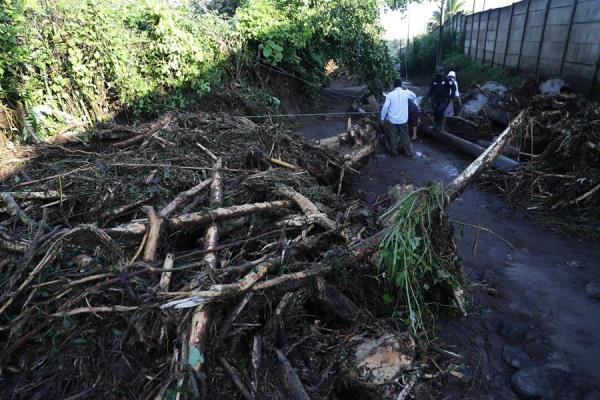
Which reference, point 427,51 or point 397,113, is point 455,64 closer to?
point 427,51

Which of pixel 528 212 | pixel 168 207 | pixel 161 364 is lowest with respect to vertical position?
pixel 528 212

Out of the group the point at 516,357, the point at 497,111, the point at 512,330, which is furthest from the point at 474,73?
the point at 516,357

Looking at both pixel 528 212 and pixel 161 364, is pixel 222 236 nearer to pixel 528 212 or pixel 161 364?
pixel 161 364

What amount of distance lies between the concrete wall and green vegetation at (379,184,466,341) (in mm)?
8498

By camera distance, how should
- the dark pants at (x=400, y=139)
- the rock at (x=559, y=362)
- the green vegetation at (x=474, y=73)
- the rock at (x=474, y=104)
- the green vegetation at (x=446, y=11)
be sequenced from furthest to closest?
the green vegetation at (x=446, y=11), the green vegetation at (x=474, y=73), the rock at (x=474, y=104), the dark pants at (x=400, y=139), the rock at (x=559, y=362)

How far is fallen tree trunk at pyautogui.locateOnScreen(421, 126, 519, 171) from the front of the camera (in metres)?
7.08

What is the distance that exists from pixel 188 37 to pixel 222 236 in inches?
237

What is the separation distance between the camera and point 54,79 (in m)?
Answer: 6.16

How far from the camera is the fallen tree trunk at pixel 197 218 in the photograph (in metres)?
2.96

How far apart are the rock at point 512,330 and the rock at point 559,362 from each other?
26 cm

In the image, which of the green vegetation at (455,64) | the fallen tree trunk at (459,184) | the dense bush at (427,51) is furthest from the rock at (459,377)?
the dense bush at (427,51)

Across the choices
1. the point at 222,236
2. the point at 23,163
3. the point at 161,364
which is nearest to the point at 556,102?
the point at 222,236

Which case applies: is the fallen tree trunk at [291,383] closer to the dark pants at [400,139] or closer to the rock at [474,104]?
the dark pants at [400,139]

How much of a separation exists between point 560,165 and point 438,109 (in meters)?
4.44
